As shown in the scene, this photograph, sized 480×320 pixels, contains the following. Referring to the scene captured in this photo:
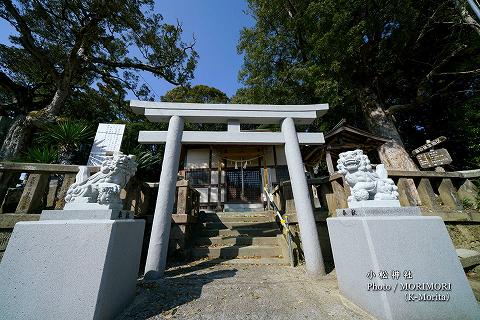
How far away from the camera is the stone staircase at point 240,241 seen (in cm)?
420

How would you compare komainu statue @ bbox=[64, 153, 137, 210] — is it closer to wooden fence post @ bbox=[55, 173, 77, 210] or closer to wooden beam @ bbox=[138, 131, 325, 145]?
wooden beam @ bbox=[138, 131, 325, 145]

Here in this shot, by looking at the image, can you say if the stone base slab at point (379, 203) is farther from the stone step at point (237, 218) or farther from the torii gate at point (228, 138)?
the stone step at point (237, 218)

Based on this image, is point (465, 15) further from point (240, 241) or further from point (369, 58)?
point (240, 241)

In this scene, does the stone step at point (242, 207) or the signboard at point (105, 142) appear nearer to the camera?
the signboard at point (105, 142)

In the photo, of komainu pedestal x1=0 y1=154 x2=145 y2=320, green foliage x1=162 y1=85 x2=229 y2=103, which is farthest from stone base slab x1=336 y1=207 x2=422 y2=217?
green foliage x1=162 y1=85 x2=229 y2=103

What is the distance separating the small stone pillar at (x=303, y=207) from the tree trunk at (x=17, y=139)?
909cm

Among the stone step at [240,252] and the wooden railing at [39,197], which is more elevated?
the wooden railing at [39,197]

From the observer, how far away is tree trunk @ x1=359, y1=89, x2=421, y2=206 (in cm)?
713

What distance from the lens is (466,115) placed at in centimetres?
717

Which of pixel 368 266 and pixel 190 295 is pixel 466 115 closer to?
pixel 368 266

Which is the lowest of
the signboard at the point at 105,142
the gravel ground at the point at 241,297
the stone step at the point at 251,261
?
the gravel ground at the point at 241,297

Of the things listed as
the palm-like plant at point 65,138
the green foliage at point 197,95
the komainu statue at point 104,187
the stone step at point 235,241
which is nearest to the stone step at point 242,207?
the stone step at point 235,241

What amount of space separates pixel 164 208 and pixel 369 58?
11095 millimetres

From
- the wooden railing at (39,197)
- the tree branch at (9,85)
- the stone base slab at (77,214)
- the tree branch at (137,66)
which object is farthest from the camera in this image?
the tree branch at (137,66)
